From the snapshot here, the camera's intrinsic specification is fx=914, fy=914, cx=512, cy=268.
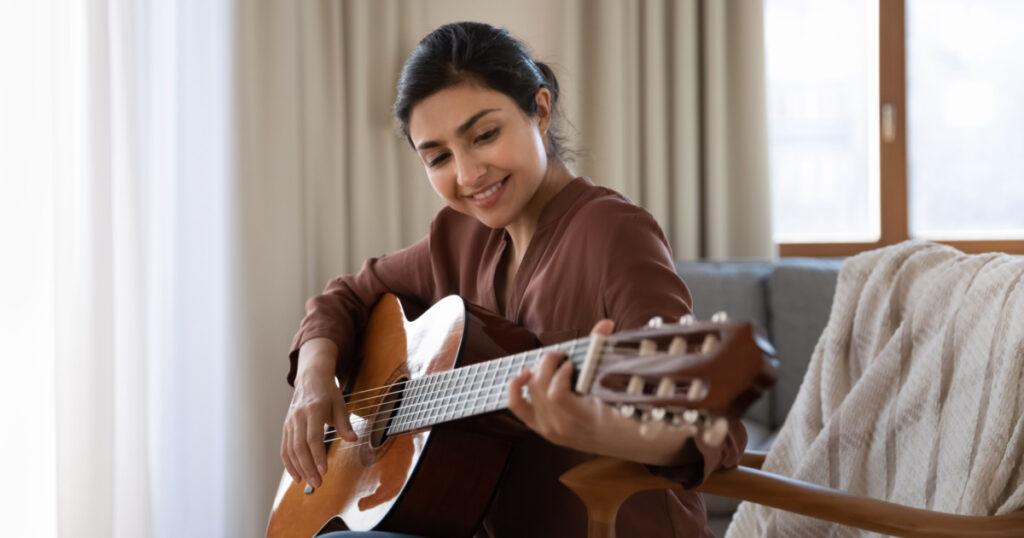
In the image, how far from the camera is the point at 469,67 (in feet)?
4.33

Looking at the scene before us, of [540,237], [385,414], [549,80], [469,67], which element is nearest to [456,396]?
[385,414]

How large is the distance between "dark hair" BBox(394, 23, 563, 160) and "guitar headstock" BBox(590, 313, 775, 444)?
625mm

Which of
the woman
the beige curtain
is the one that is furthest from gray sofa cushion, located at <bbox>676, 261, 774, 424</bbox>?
the woman

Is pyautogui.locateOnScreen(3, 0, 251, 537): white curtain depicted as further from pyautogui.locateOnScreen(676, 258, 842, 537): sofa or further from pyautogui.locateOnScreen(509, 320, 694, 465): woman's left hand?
pyautogui.locateOnScreen(509, 320, 694, 465): woman's left hand

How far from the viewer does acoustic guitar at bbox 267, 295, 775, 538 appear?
0.73 meters

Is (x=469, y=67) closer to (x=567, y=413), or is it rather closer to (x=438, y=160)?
(x=438, y=160)

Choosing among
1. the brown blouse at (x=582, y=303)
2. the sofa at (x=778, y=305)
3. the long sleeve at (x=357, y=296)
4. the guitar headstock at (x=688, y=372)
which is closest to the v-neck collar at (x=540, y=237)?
the brown blouse at (x=582, y=303)

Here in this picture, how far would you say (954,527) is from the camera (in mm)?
1140

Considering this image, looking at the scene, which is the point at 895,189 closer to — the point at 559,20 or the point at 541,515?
the point at 559,20

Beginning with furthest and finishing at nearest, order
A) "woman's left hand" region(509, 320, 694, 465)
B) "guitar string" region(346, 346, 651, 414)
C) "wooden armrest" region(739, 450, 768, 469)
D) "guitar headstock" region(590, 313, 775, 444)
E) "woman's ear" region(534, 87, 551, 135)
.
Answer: "wooden armrest" region(739, 450, 768, 469) → "woman's ear" region(534, 87, 551, 135) → "guitar string" region(346, 346, 651, 414) → "woman's left hand" region(509, 320, 694, 465) → "guitar headstock" region(590, 313, 775, 444)

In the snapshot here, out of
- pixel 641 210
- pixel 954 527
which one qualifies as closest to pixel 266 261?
pixel 641 210

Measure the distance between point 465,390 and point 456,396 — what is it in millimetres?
23

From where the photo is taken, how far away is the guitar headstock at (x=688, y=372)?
715 mm

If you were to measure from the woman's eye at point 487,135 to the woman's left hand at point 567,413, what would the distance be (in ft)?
1.71
